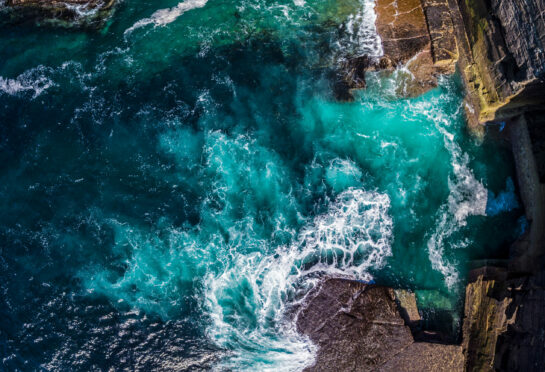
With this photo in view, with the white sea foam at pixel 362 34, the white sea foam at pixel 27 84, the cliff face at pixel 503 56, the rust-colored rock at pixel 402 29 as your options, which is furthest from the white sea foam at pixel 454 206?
the white sea foam at pixel 27 84

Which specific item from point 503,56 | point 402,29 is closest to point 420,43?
point 402,29

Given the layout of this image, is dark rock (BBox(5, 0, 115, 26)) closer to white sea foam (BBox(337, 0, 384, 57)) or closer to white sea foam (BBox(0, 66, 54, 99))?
white sea foam (BBox(0, 66, 54, 99))

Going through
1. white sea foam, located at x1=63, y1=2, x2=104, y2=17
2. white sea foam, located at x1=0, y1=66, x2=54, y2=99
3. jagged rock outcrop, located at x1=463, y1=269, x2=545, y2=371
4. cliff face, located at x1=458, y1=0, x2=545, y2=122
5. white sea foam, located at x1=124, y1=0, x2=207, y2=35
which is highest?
white sea foam, located at x1=63, y1=2, x2=104, y2=17

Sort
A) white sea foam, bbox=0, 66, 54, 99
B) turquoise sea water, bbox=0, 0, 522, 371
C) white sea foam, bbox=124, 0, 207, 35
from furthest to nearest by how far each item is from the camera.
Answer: white sea foam, bbox=124, 0, 207, 35
white sea foam, bbox=0, 66, 54, 99
turquoise sea water, bbox=0, 0, 522, 371

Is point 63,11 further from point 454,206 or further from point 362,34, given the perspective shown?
point 454,206

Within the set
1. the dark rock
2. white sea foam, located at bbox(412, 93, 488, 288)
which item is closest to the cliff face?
white sea foam, located at bbox(412, 93, 488, 288)

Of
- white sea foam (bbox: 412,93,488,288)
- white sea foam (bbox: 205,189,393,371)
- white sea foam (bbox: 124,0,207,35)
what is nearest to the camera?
white sea foam (bbox: 205,189,393,371)

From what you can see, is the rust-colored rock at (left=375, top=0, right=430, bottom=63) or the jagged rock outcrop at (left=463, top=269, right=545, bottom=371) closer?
the jagged rock outcrop at (left=463, top=269, right=545, bottom=371)
